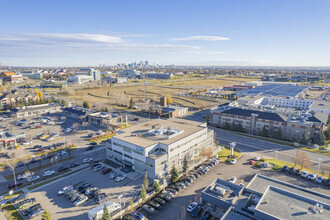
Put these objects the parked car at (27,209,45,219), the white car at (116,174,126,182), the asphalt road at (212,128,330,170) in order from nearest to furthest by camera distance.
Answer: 1. the parked car at (27,209,45,219)
2. the white car at (116,174,126,182)
3. the asphalt road at (212,128,330,170)

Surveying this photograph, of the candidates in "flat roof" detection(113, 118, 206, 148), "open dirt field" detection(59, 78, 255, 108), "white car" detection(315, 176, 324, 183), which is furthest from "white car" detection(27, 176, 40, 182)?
"open dirt field" detection(59, 78, 255, 108)

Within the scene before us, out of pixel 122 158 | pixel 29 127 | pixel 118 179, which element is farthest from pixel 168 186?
pixel 29 127

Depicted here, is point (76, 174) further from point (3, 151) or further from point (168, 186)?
point (3, 151)

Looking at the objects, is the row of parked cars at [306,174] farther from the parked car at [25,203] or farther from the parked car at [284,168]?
the parked car at [25,203]

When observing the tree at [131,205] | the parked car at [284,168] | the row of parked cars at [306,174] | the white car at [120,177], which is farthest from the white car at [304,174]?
the white car at [120,177]

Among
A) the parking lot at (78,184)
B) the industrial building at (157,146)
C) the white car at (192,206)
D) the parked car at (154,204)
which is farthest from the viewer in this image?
the industrial building at (157,146)

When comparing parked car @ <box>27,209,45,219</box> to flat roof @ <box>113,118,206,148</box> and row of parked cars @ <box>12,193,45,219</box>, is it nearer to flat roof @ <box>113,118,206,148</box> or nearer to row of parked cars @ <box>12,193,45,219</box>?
row of parked cars @ <box>12,193,45,219</box>

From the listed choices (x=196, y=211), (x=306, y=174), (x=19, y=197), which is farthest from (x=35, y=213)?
(x=306, y=174)
